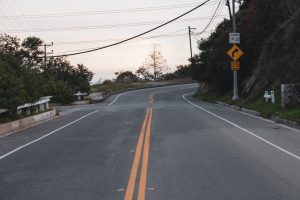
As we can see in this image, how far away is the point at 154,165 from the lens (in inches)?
404

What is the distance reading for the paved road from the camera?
785cm

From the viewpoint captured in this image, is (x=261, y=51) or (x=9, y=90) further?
(x=261, y=51)

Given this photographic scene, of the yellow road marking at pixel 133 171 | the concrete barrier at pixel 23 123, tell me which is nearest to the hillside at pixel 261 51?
the concrete barrier at pixel 23 123

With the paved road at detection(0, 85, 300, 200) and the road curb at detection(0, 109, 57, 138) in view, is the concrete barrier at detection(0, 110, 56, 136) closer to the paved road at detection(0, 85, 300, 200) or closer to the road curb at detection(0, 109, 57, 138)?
the road curb at detection(0, 109, 57, 138)

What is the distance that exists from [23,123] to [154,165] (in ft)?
44.2

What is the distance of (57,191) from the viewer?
318 inches

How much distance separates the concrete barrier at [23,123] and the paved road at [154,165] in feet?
8.25

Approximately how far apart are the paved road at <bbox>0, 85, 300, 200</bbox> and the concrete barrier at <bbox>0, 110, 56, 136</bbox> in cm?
Result: 251

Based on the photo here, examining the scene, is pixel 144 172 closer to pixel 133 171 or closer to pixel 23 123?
pixel 133 171

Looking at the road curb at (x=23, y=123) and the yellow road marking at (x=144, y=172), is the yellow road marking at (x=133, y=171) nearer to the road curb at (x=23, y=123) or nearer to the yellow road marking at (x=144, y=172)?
the yellow road marking at (x=144, y=172)

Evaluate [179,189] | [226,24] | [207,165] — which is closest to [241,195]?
[179,189]

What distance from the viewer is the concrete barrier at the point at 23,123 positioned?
19719 mm

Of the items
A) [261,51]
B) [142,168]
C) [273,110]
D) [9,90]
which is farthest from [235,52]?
[142,168]

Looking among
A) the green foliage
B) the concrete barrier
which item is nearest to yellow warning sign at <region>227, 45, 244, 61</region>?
the concrete barrier
